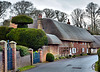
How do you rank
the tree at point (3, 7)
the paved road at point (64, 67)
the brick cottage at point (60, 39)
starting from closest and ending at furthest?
the paved road at point (64, 67) → the brick cottage at point (60, 39) → the tree at point (3, 7)

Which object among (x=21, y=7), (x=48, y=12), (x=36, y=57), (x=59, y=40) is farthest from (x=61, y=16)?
(x=36, y=57)

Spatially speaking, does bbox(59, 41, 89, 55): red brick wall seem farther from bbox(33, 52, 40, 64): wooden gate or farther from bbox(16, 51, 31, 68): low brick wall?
bbox(16, 51, 31, 68): low brick wall

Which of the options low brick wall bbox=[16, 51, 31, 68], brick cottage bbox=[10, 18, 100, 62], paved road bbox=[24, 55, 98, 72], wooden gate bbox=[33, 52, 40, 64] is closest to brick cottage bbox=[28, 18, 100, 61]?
brick cottage bbox=[10, 18, 100, 62]

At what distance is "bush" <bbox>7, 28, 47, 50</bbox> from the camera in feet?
82.6

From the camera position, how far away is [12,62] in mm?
15672

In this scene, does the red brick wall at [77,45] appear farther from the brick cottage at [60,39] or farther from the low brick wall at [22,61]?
the low brick wall at [22,61]

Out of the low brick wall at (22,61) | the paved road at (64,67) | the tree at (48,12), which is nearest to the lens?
the paved road at (64,67)

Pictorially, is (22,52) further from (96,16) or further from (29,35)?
(96,16)

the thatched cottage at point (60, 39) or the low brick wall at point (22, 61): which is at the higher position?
the thatched cottage at point (60, 39)

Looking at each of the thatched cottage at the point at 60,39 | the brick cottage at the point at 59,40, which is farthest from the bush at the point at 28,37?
the thatched cottage at the point at 60,39

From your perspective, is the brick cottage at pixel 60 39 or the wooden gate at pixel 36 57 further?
the brick cottage at pixel 60 39

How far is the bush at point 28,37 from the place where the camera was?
25.2 metres

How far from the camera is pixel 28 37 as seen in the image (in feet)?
82.8

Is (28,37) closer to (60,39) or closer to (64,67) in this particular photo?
(64,67)
